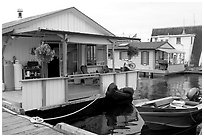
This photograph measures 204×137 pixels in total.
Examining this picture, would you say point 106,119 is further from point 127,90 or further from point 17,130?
point 17,130

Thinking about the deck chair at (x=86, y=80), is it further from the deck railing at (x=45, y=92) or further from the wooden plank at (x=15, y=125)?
the wooden plank at (x=15, y=125)

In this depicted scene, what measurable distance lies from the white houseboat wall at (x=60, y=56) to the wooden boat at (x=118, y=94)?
333 millimetres

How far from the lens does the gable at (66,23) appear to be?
9148 millimetres

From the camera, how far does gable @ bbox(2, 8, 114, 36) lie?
9148 mm

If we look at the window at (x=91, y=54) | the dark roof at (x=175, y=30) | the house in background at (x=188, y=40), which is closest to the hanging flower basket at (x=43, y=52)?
the window at (x=91, y=54)

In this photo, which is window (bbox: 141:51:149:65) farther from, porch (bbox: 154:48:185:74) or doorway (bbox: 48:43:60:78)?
doorway (bbox: 48:43:60:78)

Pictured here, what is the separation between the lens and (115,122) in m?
8.33

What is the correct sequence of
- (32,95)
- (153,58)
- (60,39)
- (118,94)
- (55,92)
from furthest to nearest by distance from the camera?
(153,58)
(60,39)
(118,94)
(55,92)
(32,95)

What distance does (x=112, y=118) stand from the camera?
8.68 metres

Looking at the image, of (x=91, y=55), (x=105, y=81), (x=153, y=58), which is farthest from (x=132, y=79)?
(x=153, y=58)

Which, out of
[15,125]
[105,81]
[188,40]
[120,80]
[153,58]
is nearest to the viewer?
[15,125]

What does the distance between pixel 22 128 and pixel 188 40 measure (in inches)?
1114

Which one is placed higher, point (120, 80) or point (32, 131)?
point (120, 80)

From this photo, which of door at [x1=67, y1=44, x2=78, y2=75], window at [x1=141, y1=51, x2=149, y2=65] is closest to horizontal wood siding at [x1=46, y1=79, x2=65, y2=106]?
door at [x1=67, y1=44, x2=78, y2=75]
